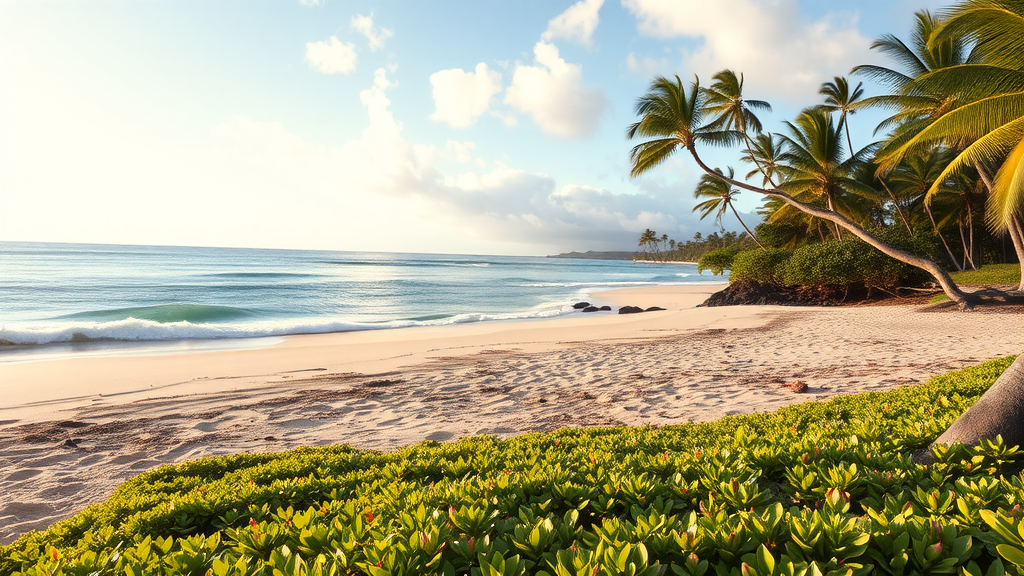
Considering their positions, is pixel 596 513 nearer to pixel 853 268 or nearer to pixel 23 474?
pixel 23 474

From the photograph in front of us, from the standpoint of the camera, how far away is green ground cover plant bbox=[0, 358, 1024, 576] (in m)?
1.28

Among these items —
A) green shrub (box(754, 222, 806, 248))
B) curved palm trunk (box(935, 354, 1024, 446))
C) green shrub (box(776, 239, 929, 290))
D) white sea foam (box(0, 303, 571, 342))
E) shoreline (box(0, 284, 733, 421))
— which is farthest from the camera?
green shrub (box(754, 222, 806, 248))

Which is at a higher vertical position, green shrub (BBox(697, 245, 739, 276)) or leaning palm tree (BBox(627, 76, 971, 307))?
leaning palm tree (BBox(627, 76, 971, 307))

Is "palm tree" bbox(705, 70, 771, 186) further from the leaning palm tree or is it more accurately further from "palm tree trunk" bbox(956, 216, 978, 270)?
"palm tree trunk" bbox(956, 216, 978, 270)

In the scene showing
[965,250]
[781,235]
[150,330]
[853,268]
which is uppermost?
[781,235]

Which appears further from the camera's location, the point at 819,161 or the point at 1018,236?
the point at 819,161

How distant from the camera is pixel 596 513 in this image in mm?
1923

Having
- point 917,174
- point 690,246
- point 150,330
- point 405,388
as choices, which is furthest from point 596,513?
point 690,246

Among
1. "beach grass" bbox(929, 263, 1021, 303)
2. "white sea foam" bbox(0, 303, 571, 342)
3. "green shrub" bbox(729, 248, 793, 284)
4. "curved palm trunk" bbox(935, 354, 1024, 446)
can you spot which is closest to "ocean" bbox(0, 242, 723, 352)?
"white sea foam" bbox(0, 303, 571, 342)

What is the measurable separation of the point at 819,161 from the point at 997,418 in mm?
21396

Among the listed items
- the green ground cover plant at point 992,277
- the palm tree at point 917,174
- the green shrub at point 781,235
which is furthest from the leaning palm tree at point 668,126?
the green shrub at point 781,235

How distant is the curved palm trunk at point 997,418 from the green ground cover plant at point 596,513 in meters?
0.16

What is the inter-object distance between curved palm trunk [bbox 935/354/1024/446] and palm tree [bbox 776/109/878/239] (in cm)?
1994

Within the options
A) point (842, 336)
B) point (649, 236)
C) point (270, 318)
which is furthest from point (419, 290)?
point (649, 236)
